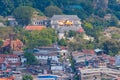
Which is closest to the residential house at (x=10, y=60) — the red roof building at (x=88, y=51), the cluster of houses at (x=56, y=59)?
the cluster of houses at (x=56, y=59)

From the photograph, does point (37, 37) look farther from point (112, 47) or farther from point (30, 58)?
point (112, 47)

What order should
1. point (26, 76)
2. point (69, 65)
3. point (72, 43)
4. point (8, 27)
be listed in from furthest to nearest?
point (8, 27), point (72, 43), point (69, 65), point (26, 76)

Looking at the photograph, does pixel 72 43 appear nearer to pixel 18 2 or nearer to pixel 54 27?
pixel 54 27

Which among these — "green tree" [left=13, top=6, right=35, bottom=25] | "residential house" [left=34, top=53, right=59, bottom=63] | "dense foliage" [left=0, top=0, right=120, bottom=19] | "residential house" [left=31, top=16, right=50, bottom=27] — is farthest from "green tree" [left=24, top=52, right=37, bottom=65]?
"dense foliage" [left=0, top=0, right=120, bottom=19]

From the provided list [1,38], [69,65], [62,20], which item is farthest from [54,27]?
[69,65]

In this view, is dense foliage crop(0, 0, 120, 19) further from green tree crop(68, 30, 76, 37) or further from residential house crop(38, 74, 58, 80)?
residential house crop(38, 74, 58, 80)

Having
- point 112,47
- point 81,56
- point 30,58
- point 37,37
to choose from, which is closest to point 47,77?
point 30,58

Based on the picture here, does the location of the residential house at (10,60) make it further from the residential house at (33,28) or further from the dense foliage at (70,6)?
the dense foliage at (70,6)
